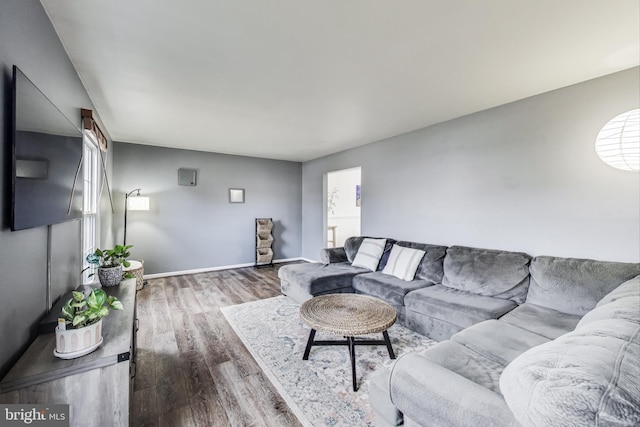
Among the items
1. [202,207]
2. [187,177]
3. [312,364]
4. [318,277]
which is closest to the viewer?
[312,364]

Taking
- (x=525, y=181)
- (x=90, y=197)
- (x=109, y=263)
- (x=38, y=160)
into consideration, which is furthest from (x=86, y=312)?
(x=525, y=181)

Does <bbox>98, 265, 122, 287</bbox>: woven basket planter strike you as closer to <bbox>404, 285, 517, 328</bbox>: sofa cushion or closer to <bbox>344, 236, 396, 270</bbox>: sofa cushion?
<bbox>404, 285, 517, 328</bbox>: sofa cushion

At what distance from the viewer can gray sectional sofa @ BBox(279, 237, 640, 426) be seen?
71 cm

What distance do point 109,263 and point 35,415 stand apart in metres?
1.49

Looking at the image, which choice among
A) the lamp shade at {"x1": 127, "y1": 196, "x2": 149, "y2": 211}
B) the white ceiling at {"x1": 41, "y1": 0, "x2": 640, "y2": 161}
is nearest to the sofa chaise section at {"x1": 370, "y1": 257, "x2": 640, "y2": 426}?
the white ceiling at {"x1": 41, "y1": 0, "x2": 640, "y2": 161}

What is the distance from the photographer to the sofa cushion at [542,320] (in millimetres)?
1896

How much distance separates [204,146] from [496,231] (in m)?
4.77

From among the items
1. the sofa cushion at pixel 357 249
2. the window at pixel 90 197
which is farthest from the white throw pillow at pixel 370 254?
the window at pixel 90 197

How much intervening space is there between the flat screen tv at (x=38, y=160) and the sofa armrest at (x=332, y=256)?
9.90ft

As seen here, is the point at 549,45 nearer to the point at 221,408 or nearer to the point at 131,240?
the point at 221,408

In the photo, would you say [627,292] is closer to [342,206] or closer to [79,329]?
[79,329]

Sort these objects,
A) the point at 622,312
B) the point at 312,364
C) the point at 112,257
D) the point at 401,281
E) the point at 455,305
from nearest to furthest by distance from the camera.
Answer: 1. the point at 622,312
2. the point at 312,364
3. the point at 112,257
4. the point at 455,305
5. the point at 401,281

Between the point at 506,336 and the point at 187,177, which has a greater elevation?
the point at 187,177

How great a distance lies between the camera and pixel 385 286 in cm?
310
